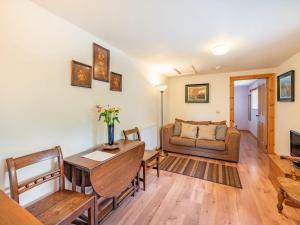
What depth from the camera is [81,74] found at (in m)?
1.93

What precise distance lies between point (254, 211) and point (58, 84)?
8.80 ft

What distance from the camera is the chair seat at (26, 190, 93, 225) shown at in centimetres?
112

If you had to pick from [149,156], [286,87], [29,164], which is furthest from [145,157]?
[286,87]

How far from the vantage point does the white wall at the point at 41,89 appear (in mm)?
1282

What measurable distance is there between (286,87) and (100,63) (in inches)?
143

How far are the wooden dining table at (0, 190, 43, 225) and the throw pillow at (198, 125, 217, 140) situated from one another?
140 inches

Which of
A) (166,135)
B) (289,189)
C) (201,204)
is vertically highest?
(166,135)

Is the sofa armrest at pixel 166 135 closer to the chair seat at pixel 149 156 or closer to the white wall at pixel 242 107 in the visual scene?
the chair seat at pixel 149 156

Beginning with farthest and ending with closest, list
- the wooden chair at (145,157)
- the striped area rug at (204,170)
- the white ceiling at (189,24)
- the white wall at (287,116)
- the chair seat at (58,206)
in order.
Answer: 1. the white wall at (287,116)
2. the striped area rug at (204,170)
3. the wooden chair at (145,157)
4. the white ceiling at (189,24)
5. the chair seat at (58,206)

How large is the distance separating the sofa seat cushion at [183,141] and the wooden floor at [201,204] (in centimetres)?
113

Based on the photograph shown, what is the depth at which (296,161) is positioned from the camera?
207 cm

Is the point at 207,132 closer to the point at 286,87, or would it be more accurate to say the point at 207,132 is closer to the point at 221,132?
the point at 221,132

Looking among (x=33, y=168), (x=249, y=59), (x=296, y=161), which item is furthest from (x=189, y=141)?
(x=33, y=168)

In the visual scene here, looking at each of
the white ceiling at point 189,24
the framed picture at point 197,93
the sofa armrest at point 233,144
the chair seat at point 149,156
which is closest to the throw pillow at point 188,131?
the sofa armrest at point 233,144
